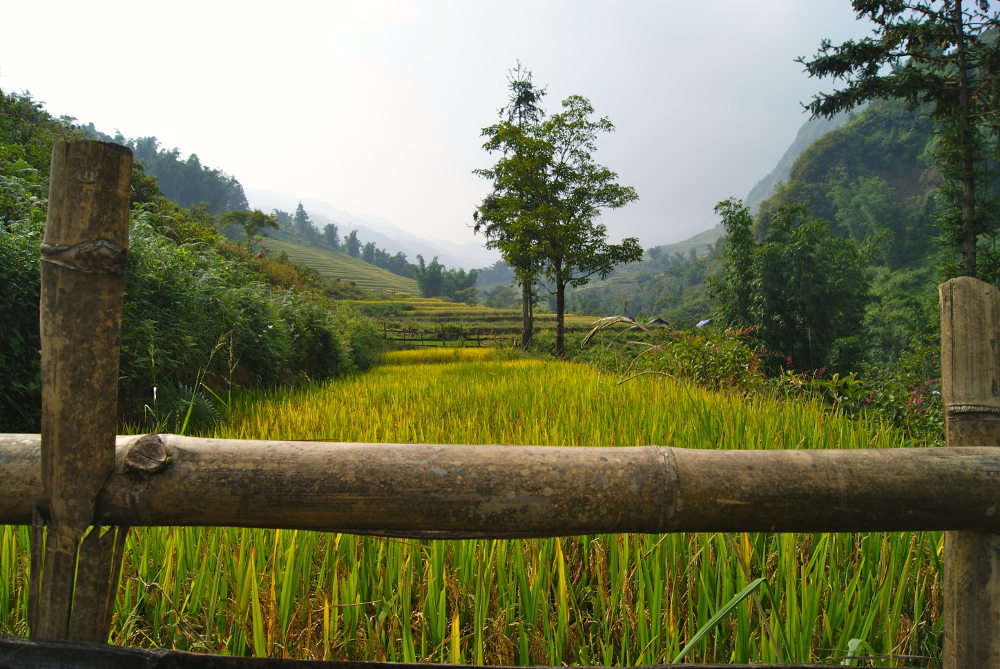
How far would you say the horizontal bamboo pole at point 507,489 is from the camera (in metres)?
0.75

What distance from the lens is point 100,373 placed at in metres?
0.78

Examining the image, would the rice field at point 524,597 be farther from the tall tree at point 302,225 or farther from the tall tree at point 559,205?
the tall tree at point 302,225

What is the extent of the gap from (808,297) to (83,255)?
26.7 meters

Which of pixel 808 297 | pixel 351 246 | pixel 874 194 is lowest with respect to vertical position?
pixel 808 297

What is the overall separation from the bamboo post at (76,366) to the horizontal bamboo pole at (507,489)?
1.8 inches

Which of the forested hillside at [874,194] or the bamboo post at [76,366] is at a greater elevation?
the forested hillside at [874,194]

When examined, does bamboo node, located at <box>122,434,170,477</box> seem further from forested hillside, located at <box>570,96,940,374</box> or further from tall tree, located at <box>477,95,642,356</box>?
forested hillside, located at <box>570,96,940,374</box>

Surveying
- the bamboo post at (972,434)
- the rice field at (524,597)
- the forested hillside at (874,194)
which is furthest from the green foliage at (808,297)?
the bamboo post at (972,434)

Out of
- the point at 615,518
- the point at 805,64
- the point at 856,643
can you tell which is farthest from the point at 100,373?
the point at 805,64

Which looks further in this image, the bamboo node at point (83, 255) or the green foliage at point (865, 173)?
the green foliage at point (865, 173)

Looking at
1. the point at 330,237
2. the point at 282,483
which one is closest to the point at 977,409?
the point at 282,483

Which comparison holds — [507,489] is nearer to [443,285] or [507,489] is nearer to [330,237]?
[443,285]

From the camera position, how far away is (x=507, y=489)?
741 millimetres

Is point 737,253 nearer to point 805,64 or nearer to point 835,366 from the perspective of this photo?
point 835,366
